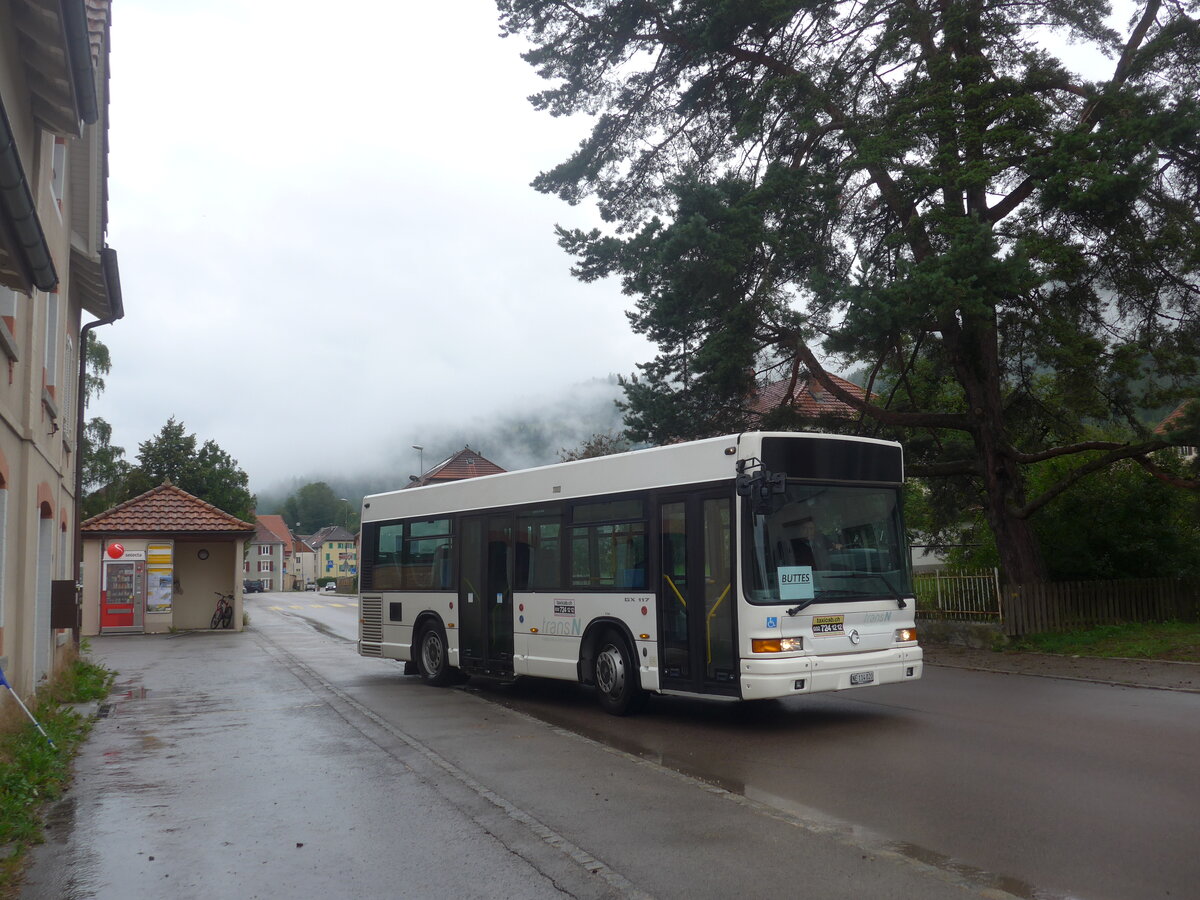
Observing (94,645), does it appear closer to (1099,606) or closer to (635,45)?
(635,45)

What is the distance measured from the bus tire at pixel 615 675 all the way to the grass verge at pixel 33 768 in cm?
549

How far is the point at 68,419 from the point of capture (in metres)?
19.7

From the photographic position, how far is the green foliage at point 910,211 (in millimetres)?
16375

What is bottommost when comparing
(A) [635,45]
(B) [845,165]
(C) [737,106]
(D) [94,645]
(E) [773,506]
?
(D) [94,645]

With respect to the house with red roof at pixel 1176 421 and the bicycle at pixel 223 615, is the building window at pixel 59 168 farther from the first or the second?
the bicycle at pixel 223 615

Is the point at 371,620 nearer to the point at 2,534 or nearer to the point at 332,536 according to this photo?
the point at 2,534

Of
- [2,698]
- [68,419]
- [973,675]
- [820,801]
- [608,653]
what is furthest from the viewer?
[68,419]

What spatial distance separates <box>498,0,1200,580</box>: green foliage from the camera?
53.7ft

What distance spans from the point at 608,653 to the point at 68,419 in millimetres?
12954

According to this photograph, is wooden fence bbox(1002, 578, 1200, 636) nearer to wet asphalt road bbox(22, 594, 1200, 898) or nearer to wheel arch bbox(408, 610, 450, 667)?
wet asphalt road bbox(22, 594, 1200, 898)

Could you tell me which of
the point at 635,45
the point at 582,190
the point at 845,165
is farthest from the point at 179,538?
the point at 845,165

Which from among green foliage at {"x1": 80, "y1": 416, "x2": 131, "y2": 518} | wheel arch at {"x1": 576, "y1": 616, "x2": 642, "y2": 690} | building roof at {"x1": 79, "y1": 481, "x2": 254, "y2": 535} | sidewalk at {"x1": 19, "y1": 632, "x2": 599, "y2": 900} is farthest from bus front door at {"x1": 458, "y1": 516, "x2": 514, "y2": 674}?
green foliage at {"x1": 80, "y1": 416, "x2": 131, "y2": 518}

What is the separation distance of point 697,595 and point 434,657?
6.41 meters

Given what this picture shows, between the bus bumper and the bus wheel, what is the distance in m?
6.57
